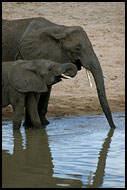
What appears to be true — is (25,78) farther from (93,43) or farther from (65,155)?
(93,43)

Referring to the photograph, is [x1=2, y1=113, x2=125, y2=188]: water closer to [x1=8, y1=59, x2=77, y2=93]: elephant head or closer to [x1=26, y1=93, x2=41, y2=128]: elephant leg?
[x1=26, y1=93, x2=41, y2=128]: elephant leg

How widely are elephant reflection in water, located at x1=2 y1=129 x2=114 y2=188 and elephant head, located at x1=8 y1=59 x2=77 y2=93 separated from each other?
30.2 inches

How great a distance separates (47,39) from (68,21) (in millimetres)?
5969

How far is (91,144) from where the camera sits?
26.5 feet

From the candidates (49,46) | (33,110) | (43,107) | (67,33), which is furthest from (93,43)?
(33,110)

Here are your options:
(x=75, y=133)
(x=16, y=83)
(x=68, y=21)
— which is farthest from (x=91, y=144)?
(x=68, y=21)

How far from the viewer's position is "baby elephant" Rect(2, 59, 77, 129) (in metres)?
9.20

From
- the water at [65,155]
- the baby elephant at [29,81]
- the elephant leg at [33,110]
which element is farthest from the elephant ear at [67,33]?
the water at [65,155]

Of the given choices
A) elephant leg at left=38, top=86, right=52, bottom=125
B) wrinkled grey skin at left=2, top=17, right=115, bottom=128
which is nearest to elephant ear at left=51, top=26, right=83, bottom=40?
wrinkled grey skin at left=2, top=17, right=115, bottom=128

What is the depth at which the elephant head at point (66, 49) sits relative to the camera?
380 inches

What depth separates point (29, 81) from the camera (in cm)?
931

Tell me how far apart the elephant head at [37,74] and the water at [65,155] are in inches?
24.1

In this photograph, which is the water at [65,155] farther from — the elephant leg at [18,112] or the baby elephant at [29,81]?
the baby elephant at [29,81]

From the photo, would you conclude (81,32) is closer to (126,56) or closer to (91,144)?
(91,144)
